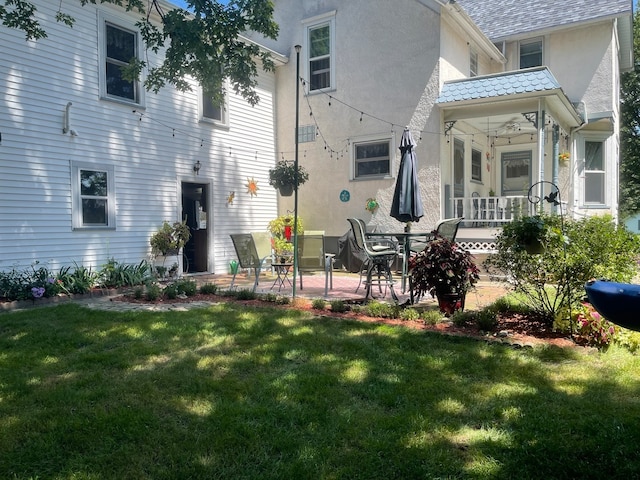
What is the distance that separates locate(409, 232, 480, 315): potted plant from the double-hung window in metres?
10.7

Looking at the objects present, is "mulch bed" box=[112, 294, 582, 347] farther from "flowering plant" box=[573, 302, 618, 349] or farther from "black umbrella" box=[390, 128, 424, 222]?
"black umbrella" box=[390, 128, 424, 222]

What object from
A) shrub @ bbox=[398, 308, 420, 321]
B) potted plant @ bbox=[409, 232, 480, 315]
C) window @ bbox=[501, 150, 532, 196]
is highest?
window @ bbox=[501, 150, 532, 196]

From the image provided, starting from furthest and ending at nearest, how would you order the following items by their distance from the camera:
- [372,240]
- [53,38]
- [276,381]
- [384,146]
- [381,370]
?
[384,146] < [372,240] < [53,38] < [381,370] < [276,381]

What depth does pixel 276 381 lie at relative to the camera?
12.0ft

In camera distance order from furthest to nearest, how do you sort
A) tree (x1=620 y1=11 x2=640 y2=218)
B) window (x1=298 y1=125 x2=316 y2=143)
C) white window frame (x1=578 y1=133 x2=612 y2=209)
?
tree (x1=620 y1=11 x2=640 y2=218)
white window frame (x1=578 y1=133 x2=612 y2=209)
window (x1=298 y1=125 x2=316 y2=143)

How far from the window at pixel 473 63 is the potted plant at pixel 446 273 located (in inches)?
342

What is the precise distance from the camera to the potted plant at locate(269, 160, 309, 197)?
40.0 feet

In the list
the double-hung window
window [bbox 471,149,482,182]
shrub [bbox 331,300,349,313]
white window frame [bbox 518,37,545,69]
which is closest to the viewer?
shrub [bbox 331,300,349,313]

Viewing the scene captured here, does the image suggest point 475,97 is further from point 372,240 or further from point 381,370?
point 381,370

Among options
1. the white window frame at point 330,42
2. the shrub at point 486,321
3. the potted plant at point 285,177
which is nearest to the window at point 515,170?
the white window frame at point 330,42

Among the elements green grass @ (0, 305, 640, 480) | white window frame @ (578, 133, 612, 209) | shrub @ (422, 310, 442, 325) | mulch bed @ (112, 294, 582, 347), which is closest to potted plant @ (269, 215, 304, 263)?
mulch bed @ (112, 294, 582, 347)

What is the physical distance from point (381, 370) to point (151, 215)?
25.4 ft

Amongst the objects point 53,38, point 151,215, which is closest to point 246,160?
point 151,215

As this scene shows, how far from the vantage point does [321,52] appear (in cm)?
1288
